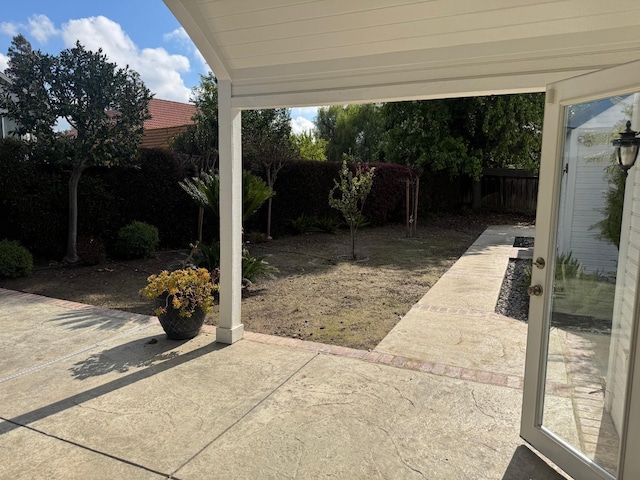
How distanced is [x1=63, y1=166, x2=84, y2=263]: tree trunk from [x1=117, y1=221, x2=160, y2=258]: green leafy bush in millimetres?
743

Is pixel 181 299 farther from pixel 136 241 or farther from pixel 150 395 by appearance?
pixel 136 241

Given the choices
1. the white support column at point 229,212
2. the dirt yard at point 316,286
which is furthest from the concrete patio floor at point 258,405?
the dirt yard at point 316,286

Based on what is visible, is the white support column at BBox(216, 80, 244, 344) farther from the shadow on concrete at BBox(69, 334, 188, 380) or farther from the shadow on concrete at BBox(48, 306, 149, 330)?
Result: the shadow on concrete at BBox(48, 306, 149, 330)

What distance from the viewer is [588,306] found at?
2.45m

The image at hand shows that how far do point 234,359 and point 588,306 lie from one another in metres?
2.76

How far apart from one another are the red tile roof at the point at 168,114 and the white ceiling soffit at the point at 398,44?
16931mm

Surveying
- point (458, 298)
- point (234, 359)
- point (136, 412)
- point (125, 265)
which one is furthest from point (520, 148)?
point (136, 412)

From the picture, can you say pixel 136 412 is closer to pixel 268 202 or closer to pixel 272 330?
pixel 272 330

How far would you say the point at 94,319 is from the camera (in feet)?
16.5

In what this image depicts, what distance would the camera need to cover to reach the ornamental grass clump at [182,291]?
421 centimetres

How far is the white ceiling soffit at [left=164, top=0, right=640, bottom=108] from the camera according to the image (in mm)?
2600

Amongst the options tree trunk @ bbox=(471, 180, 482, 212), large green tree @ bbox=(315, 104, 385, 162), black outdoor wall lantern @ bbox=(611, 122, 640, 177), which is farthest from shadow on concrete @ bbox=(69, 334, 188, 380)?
large green tree @ bbox=(315, 104, 385, 162)

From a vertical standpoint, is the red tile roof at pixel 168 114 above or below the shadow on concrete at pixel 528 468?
above

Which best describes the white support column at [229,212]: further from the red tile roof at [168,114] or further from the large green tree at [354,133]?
the large green tree at [354,133]
